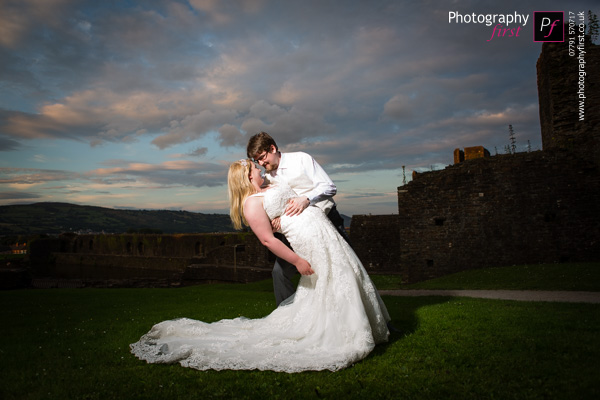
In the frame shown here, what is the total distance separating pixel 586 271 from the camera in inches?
415

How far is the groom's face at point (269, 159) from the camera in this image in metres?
4.85

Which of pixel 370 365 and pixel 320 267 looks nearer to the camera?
pixel 370 365

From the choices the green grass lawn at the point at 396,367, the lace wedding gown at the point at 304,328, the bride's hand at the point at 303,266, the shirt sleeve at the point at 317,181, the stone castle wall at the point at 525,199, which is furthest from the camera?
the stone castle wall at the point at 525,199

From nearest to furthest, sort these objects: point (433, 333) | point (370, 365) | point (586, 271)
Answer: point (370, 365) < point (433, 333) < point (586, 271)

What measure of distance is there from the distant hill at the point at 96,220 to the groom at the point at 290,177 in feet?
355

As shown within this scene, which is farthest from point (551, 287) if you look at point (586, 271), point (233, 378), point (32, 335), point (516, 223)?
point (32, 335)

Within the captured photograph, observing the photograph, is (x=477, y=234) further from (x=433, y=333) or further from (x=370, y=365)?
(x=370, y=365)

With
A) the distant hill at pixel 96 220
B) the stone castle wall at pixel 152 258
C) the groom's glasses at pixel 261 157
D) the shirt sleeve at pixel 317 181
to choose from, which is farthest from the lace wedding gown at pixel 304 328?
the distant hill at pixel 96 220

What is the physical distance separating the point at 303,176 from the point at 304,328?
2.02m

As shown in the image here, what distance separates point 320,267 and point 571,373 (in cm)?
237

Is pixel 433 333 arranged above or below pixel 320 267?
below

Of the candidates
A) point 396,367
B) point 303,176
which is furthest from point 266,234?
point 396,367

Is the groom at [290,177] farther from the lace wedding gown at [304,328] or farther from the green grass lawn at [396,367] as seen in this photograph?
the green grass lawn at [396,367]

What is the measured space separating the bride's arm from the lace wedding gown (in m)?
0.10
